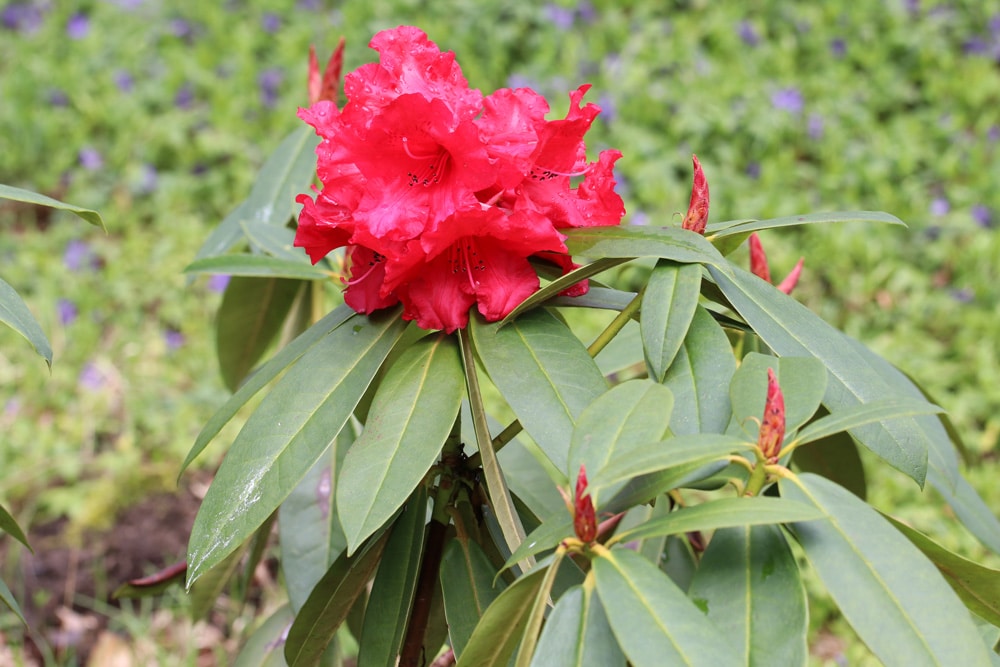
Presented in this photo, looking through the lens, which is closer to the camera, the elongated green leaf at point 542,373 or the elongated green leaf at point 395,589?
the elongated green leaf at point 542,373

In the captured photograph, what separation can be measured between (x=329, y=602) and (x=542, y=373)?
325 millimetres

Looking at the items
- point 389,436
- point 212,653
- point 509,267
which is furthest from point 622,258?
point 212,653

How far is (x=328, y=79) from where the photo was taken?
1130 mm

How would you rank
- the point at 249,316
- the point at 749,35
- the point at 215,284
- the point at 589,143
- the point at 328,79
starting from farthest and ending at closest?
1. the point at 749,35
2. the point at 589,143
3. the point at 215,284
4. the point at 249,316
5. the point at 328,79

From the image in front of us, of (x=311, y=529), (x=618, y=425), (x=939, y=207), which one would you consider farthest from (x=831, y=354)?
(x=939, y=207)

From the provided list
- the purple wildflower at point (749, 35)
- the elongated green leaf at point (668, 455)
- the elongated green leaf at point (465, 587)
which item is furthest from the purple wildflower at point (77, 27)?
the elongated green leaf at point (668, 455)

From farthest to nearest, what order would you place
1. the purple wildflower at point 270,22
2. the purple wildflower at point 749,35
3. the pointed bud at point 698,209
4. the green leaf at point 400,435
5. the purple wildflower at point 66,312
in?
the purple wildflower at point 270,22 → the purple wildflower at point 749,35 → the purple wildflower at point 66,312 → the pointed bud at point 698,209 → the green leaf at point 400,435

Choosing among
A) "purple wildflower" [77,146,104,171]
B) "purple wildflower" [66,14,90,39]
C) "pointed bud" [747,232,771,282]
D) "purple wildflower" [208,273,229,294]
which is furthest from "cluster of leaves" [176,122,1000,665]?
"purple wildflower" [66,14,90,39]

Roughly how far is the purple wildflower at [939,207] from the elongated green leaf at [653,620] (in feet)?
8.46

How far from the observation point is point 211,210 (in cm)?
303

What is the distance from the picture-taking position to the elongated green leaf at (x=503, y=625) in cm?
62

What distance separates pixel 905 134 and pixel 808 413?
2.74 meters

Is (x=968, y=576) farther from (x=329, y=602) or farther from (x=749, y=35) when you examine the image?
(x=749, y=35)

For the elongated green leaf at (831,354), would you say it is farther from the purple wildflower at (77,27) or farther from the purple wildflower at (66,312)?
the purple wildflower at (77,27)
